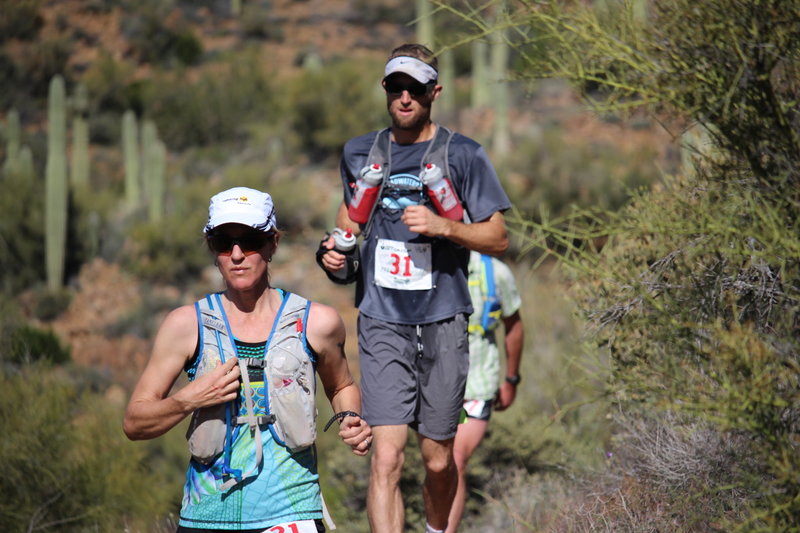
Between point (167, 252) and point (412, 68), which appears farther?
point (167, 252)

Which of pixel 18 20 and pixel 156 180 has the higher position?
pixel 18 20

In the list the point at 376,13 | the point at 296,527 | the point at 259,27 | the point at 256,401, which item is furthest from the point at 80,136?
the point at 296,527

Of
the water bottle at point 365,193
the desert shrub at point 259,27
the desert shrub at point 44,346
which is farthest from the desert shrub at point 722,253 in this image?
the desert shrub at point 259,27

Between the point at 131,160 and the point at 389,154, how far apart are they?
2116 cm

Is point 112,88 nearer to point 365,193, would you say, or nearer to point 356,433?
point 365,193

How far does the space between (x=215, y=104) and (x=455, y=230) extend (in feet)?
94.2

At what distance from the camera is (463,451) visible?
6332mm

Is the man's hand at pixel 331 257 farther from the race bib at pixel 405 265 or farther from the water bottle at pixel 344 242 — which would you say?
the race bib at pixel 405 265

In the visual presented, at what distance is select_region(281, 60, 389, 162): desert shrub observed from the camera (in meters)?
29.4

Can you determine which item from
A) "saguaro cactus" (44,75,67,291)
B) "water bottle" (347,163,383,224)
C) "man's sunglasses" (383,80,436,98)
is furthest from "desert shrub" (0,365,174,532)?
"saguaro cactus" (44,75,67,291)

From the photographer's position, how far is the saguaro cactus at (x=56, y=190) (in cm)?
2181

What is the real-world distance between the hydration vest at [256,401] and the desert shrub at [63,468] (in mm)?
4080

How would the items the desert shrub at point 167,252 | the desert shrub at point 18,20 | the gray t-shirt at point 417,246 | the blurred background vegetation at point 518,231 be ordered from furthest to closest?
1. the desert shrub at point 18,20
2. the desert shrub at point 167,252
3. the gray t-shirt at point 417,246
4. the blurred background vegetation at point 518,231

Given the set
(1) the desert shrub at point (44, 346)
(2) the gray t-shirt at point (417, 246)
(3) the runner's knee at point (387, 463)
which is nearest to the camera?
(3) the runner's knee at point (387, 463)
